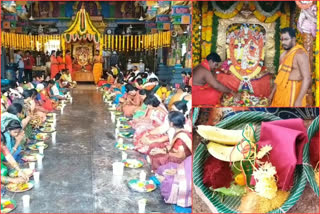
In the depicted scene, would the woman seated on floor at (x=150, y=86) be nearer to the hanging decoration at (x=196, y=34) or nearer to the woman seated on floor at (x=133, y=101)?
the woman seated on floor at (x=133, y=101)

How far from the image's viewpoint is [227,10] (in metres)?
3.37

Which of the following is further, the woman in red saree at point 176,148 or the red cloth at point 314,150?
the woman in red saree at point 176,148

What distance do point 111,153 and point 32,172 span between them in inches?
48.5

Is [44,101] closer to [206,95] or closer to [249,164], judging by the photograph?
[206,95]

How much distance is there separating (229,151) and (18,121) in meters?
2.65

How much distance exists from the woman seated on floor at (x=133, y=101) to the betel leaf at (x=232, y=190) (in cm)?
478

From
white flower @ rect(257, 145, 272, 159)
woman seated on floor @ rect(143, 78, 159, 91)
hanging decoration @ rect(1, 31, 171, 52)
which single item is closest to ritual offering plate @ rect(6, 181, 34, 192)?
white flower @ rect(257, 145, 272, 159)

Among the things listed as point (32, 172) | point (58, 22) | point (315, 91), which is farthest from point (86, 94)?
point (315, 91)

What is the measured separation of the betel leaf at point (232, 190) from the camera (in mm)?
2402

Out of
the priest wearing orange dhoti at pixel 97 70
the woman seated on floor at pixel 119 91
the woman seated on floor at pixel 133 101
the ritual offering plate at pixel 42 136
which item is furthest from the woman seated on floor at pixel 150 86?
the priest wearing orange dhoti at pixel 97 70

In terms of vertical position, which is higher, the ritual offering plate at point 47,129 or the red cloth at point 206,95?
the red cloth at point 206,95

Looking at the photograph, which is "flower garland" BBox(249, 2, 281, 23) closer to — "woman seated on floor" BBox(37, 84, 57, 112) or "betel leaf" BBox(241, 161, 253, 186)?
"betel leaf" BBox(241, 161, 253, 186)

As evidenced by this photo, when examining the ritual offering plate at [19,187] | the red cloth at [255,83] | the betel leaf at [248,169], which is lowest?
the ritual offering plate at [19,187]

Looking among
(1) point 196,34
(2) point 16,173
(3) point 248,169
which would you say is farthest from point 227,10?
(2) point 16,173
